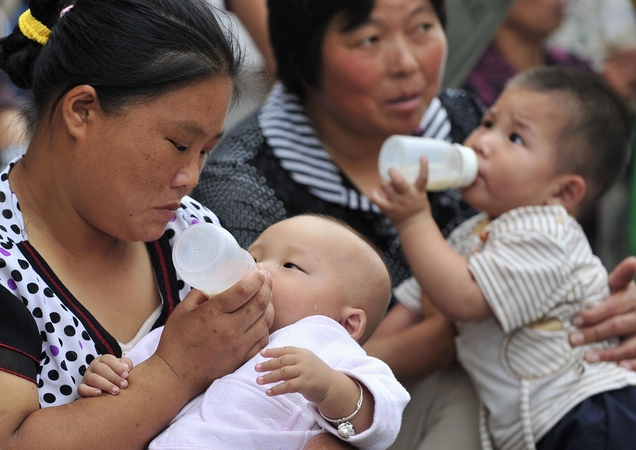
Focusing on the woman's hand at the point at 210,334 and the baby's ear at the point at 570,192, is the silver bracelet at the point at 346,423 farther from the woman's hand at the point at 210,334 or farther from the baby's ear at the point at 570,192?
the baby's ear at the point at 570,192

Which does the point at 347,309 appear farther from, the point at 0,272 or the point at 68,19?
the point at 68,19

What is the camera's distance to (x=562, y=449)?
6.41 feet

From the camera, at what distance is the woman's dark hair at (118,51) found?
4.75ft

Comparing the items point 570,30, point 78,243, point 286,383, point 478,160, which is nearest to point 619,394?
point 478,160

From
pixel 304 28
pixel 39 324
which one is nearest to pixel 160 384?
pixel 39 324

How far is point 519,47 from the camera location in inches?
153

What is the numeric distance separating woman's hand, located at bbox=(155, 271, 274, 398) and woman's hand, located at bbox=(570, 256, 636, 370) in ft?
3.18

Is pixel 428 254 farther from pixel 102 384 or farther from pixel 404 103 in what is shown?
pixel 102 384

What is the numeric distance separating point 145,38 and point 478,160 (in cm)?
108

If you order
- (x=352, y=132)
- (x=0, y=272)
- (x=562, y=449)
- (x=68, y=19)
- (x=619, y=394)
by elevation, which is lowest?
(x=562, y=449)

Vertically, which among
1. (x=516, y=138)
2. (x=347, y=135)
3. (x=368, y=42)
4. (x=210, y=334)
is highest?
(x=368, y=42)

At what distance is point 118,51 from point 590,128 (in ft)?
4.42

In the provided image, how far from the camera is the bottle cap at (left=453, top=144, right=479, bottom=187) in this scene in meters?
2.15

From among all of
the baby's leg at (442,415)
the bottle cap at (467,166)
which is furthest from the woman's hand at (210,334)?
the bottle cap at (467,166)
